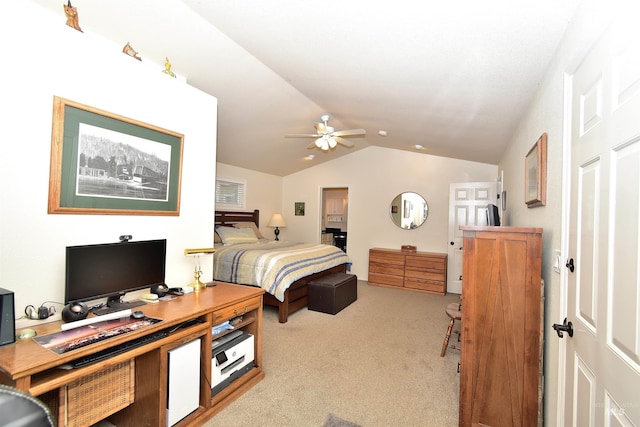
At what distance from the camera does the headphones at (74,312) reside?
1.59 metres

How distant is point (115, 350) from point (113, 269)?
538 millimetres

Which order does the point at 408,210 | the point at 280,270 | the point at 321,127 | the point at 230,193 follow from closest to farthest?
the point at 280,270
the point at 321,127
the point at 230,193
the point at 408,210

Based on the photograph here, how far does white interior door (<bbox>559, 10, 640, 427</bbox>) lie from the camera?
0.87 meters

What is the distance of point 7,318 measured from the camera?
4.34 feet

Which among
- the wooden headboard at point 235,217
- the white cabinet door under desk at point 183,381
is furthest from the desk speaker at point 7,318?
the wooden headboard at point 235,217

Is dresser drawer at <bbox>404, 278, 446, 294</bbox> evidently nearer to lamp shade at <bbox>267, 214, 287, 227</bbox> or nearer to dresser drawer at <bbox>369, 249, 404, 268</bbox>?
dresser drawer at <bbox>369, 249, 404, 268</bbox>

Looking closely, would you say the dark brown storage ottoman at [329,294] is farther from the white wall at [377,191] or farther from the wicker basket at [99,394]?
the wicker basket at [99,394]

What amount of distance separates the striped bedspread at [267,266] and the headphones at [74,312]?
2093 mm

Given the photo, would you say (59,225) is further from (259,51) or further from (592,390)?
(592,390)

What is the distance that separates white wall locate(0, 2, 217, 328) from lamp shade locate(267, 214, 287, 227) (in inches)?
177

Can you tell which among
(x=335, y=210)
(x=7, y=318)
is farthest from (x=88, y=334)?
(x=335, y=210)

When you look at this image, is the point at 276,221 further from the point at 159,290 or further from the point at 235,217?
the point at 159,290

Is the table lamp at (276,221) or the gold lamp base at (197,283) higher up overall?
the table lamp at (276,221)

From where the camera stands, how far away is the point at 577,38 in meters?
1.34
